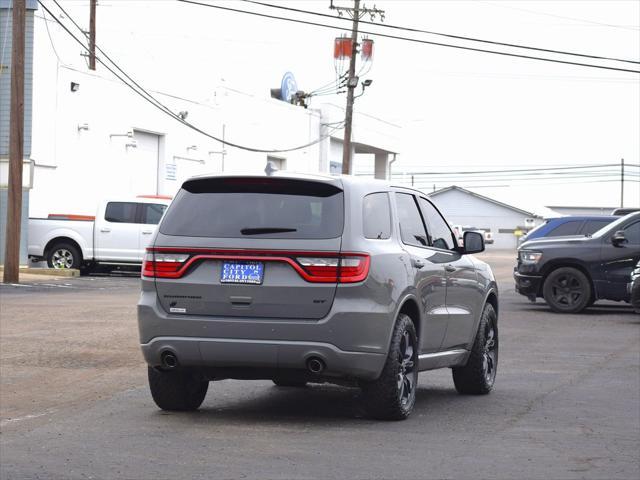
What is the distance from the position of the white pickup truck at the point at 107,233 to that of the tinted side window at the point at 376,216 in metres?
22.9

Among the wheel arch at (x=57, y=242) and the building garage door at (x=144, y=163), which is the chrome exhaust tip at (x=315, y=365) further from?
the building garage door at (x=144, y=163)

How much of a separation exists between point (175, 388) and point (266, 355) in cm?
109

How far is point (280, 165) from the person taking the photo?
191ft

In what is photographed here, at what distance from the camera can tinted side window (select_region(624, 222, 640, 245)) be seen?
22781 millimetres

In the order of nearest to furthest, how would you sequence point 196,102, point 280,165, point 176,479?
point 176,479 < point 196,102 < point 280,165

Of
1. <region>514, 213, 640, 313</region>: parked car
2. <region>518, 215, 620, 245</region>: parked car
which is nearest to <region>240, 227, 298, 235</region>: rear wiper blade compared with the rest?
<region>514, 213, 640, 313</region>: parked car

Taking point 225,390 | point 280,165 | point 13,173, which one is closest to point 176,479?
point 225,390

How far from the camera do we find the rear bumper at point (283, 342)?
880 centimetres

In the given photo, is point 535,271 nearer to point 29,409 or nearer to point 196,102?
point 29,409

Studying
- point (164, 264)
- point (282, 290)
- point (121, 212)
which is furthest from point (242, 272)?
point (121, 212)

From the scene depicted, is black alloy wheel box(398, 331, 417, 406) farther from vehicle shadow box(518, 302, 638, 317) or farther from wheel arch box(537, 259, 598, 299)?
wheel arch box(537, 259, 598, 299)

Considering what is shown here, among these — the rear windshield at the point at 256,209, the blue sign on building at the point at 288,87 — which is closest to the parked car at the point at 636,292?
the rear windshield at the point at 256,209

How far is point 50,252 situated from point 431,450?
26.2 m

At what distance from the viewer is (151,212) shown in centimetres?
3253
